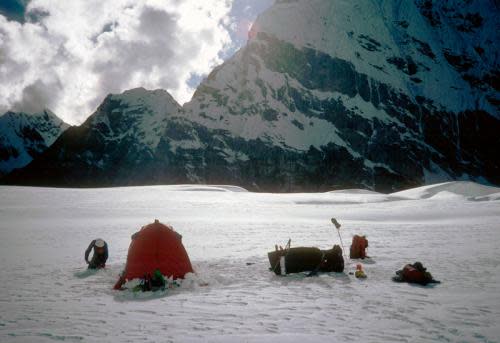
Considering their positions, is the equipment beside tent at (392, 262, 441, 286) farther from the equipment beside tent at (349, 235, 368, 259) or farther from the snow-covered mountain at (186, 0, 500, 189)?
the snow-covered mountain at (186, 0, 500, 189)

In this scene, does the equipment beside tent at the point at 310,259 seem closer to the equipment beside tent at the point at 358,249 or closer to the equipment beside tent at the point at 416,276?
the equipment beside tent at the point at 416,276

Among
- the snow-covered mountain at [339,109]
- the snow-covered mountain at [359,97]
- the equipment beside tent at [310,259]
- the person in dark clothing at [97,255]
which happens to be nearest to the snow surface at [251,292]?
the person in dark clothing at [97,255]

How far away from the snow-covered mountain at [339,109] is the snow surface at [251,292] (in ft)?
400

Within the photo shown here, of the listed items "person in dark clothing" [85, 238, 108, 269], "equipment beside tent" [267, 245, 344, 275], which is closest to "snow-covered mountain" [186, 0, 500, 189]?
→ "equipment beside tent" [267, 245, 344, 275]

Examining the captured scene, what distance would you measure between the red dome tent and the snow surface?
1.60 feet

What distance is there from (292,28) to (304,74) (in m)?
18.5

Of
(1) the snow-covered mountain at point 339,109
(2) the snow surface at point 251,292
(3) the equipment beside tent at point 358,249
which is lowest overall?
(2) the snow surface at point 251,292

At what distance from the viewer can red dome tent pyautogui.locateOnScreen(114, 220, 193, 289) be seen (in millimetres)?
9446

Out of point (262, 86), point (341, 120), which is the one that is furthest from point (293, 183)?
point (262, 86)

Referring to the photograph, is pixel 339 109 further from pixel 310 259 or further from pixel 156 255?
pixel 156 255

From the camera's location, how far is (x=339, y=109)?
147 metres

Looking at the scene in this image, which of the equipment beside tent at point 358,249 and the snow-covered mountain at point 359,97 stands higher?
the snow-covered mountain at point 359,97

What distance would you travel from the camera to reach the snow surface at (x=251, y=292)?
615 centimetres

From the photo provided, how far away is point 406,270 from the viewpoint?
9.44 metres
